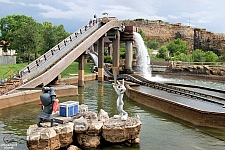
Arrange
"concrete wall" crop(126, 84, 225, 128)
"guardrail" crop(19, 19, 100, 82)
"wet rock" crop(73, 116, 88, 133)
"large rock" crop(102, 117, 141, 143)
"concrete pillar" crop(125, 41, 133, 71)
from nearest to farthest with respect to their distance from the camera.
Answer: "wet rock" crop(73, 116, 88, 133)
"large rock" crop(102, 117, 141, 143)
"concrete wall" crop(126, 84, 225, 128)
"guardrail" crop(19, 19, 100, 82)
"concrete pillar" crop(125, 41, 133, 71)

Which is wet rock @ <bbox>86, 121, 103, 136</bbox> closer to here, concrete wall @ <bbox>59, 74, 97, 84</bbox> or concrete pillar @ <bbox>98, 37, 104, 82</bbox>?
concrete wall @ <bbox>59, 74, 97, 84</bbox>

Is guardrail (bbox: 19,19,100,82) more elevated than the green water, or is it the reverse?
guardrail (bbox: 19,19,100,82)

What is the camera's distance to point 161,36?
11012 centimetres

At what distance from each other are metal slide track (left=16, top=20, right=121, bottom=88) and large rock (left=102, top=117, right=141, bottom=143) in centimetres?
1088

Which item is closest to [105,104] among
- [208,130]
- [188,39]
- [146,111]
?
[146,111]

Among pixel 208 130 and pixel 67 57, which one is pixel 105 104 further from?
pixel 208 130

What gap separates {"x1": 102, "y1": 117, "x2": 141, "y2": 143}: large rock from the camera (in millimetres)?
10797

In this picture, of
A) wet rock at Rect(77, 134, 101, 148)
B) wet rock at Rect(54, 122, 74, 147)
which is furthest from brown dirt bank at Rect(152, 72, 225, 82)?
wet rock at Rect(54, 122, 74, 147)

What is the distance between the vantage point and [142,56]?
42.3 metres

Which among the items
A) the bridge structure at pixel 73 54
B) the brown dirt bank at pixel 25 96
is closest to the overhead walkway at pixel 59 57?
the bridge structure at pixel 73 54

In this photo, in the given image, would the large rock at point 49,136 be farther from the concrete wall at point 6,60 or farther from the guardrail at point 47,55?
the concrete wall at point 6,60

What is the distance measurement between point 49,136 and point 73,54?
1646cm

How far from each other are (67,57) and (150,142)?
14.5 m

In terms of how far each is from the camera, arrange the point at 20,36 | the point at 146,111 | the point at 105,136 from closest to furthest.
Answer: the point at 105,136 < the point at 146,111 < the point at 20,36
